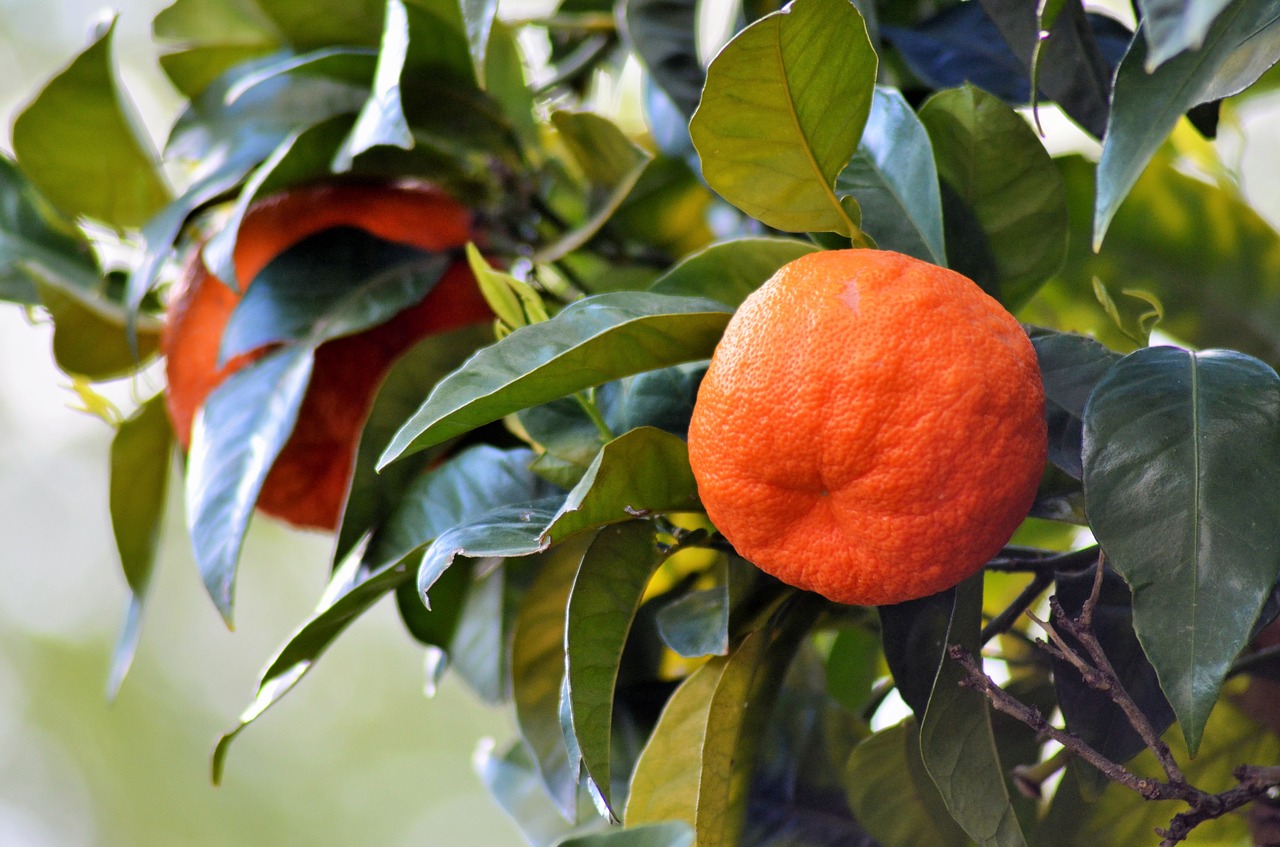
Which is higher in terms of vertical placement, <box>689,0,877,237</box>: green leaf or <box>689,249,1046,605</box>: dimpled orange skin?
<box>689,0,877,237</box>: green leaf

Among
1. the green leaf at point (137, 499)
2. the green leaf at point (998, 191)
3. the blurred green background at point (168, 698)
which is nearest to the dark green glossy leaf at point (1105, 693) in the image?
the green leaf at point (998, 191)

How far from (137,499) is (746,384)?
485 mm

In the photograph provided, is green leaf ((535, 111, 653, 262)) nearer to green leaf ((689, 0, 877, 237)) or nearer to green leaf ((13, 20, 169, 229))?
green leaf ((689, 0, 877, 237))

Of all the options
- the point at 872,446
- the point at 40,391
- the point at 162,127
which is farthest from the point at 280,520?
the point at 40,391

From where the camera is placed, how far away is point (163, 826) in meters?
2.98

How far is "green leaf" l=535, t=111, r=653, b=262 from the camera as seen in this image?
0.58 meters

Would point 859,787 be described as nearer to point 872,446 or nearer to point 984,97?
point 872,446

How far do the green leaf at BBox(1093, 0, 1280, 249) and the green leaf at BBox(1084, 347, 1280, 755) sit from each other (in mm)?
60

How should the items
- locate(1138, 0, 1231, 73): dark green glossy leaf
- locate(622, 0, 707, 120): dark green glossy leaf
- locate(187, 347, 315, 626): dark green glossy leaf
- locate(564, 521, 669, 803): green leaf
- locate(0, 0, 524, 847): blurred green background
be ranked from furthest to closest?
1. locate(0, 0, 524, 847): blurred green background
2. locate(622, 0, 707, 120): dark green glossy leaf
3. locate(187, 347, 315, 626): dark green glossy leaf
4. locate(564, 521, 669, 803): green leaf
5. locate(1138, 0, 1231, 73): dark green glossy leaf

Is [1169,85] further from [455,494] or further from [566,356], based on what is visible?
[455,494]

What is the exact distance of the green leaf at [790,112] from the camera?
35 centimetres

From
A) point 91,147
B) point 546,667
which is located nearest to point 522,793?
point 546,667

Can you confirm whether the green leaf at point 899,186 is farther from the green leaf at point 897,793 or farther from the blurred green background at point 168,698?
the blurred green background at point 168,698

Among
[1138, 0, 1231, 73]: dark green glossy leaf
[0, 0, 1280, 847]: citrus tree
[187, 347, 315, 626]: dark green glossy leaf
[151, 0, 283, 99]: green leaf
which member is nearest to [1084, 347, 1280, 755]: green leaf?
[0, 0, 1280, 847]: citrus tree
